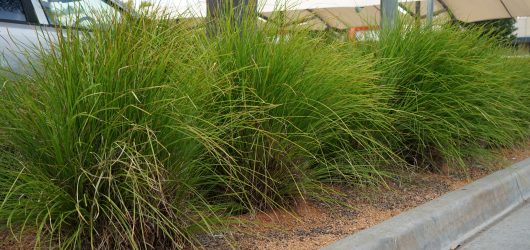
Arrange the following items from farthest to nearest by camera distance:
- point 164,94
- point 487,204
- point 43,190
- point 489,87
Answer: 1. point 489,87
2. point 487,204
3. point 164,94
4. point 43,190

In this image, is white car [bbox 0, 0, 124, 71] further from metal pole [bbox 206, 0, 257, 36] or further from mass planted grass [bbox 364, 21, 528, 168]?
mass planted grass [bbox 364, 21, 528, 168]

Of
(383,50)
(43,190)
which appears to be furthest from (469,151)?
(43,190)

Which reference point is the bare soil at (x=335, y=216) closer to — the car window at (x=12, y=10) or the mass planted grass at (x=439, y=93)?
the mass planted grass at (x=439, y=93)

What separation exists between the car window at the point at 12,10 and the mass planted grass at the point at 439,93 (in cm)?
280

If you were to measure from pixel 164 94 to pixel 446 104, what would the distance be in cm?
323

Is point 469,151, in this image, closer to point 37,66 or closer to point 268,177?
point 268,177

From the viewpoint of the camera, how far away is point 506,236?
5441mm

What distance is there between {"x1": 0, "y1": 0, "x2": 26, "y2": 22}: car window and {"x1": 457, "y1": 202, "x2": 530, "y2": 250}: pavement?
3.60 metres

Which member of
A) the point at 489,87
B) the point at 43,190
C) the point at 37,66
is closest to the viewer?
the point at 43,190

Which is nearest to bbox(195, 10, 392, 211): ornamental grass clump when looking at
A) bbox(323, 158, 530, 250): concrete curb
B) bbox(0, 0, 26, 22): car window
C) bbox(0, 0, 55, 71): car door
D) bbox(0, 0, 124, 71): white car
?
bbox(323, 158, 530, 250): concrete curb

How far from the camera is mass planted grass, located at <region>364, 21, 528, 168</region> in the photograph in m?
6.19

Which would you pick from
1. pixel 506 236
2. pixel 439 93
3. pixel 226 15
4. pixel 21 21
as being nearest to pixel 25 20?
pixel 21 21

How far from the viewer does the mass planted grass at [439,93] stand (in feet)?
20.3

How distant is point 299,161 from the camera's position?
4988mm
